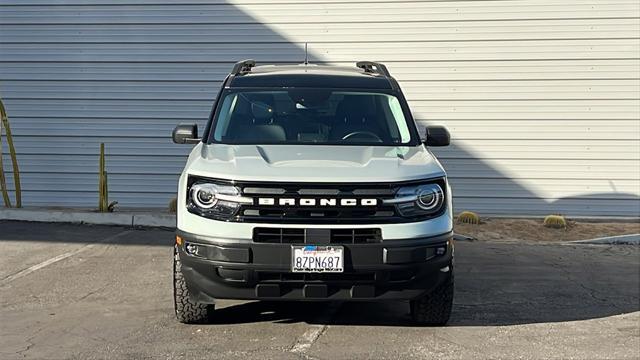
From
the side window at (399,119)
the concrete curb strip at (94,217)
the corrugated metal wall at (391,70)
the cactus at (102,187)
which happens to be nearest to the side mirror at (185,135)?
the side window at (399,119)

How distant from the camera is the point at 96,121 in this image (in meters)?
10.8

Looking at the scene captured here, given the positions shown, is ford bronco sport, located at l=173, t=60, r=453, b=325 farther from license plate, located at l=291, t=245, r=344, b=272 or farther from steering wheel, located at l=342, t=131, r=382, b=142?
steering wheel, located at l=342, t=131, r=382, b=142

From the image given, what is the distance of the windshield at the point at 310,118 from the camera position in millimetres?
5574

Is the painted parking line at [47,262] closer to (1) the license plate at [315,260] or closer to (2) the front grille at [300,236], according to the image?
(2) the front grille at [300,236]

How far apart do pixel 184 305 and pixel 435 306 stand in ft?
5.78

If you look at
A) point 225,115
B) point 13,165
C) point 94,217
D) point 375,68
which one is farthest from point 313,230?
point 13,165

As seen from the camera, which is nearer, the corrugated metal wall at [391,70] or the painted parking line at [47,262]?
the painted parking line at [47,262]

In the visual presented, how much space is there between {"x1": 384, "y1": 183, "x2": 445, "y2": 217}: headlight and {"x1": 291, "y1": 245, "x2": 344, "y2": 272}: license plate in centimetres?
50

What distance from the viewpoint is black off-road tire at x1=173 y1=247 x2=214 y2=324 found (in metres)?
4.97

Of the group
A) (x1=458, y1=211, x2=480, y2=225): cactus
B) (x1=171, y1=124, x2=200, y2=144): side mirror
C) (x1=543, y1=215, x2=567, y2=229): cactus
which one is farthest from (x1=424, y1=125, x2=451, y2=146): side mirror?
(x1=543, y1=215, x2=567, y2=229): cactus

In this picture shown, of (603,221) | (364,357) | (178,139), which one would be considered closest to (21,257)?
(178,139)

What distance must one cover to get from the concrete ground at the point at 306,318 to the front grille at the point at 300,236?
73 cm

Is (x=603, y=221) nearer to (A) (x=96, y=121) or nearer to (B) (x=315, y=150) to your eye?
(B) (x=315, y=150)

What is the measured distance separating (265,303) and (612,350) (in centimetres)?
259
